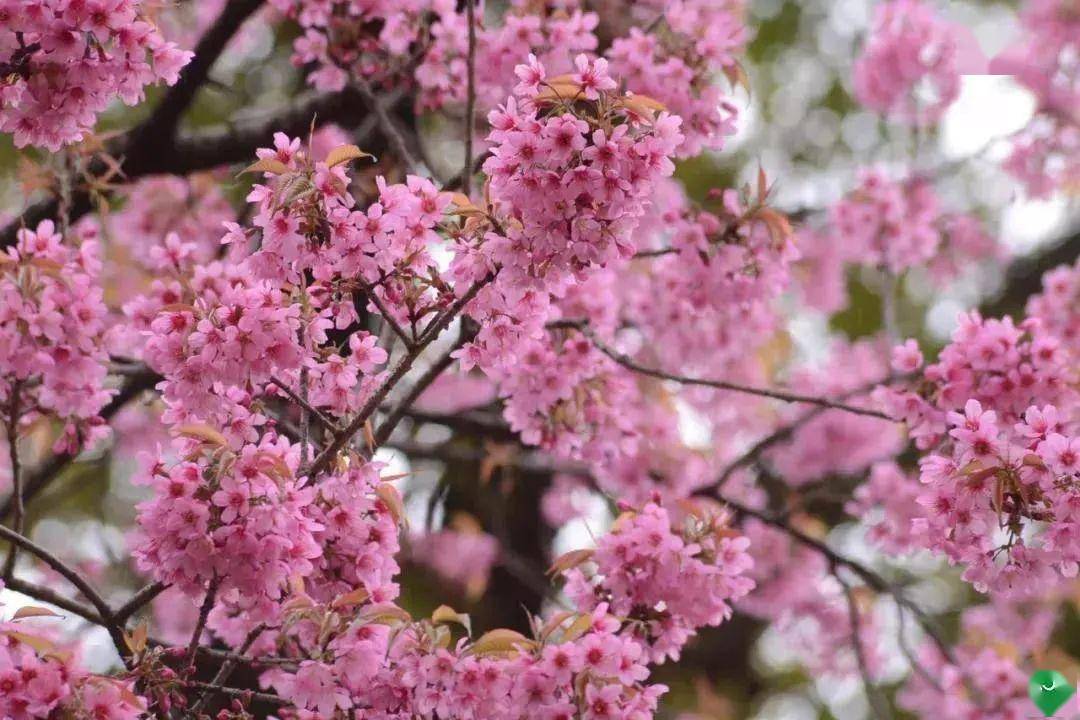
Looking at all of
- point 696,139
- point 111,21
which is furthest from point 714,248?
point 111,21

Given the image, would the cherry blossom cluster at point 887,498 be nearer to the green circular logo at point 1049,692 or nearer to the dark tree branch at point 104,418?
the green circular logo at point 1049,692

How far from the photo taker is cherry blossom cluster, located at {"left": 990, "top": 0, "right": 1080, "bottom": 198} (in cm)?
686

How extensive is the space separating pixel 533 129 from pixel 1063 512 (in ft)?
4.65

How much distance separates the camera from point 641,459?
5.79m

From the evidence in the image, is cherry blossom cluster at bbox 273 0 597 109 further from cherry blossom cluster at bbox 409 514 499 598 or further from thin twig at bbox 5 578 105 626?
cherry blossom cluster at bbox 409 514 499 598

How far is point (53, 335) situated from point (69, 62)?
2.38 ft

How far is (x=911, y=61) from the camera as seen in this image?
6.85m

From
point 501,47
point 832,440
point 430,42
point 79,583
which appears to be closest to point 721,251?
point 501,47

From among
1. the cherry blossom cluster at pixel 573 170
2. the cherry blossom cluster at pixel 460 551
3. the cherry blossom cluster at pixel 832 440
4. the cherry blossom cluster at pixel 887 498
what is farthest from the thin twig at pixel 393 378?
the cherry blossom cluster at pixel 832 440

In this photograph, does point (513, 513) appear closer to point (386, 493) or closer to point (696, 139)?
point (696, 139)

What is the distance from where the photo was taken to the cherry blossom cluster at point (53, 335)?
3055 mm

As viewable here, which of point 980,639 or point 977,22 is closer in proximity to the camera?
point 980,639

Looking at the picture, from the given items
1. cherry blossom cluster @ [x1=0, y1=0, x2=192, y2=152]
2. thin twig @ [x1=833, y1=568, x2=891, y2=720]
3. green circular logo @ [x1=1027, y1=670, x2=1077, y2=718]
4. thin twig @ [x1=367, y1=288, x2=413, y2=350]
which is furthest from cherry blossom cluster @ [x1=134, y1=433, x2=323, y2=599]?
thin twig @ [x1=833, y1=568, x2=891, y2=720]

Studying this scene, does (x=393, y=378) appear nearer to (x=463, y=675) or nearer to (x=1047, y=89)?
(x=463, y=675)
